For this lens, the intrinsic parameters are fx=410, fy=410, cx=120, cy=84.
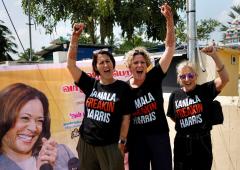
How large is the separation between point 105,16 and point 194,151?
65.3 feet

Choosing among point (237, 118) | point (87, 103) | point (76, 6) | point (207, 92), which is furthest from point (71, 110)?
point (76, 6)

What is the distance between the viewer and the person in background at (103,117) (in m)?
3.72

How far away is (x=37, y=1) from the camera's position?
2467cm

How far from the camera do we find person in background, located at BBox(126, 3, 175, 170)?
3.87 m

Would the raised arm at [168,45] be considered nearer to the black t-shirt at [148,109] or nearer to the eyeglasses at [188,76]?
the black t-shirt at [148,109]

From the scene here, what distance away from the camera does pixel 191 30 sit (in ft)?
16.2

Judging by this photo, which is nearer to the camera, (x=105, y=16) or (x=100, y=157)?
(x=100, y=157)

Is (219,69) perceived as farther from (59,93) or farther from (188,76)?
(59,93)

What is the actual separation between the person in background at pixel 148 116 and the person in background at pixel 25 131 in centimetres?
83

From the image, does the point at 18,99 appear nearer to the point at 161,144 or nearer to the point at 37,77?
the point at 37,77

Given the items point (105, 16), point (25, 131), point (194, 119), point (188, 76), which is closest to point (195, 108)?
point (194, 119)

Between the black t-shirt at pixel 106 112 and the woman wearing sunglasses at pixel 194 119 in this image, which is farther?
the woman wearing sunglasses at pixel 194 119

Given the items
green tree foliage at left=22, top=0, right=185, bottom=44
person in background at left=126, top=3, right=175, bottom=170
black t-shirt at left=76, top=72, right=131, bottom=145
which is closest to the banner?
black t-shirt at left=76, top=72, right=131, bottom=145

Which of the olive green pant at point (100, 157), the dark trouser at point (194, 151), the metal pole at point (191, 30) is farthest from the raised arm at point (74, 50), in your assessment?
the metal pole at point (191, 30)
